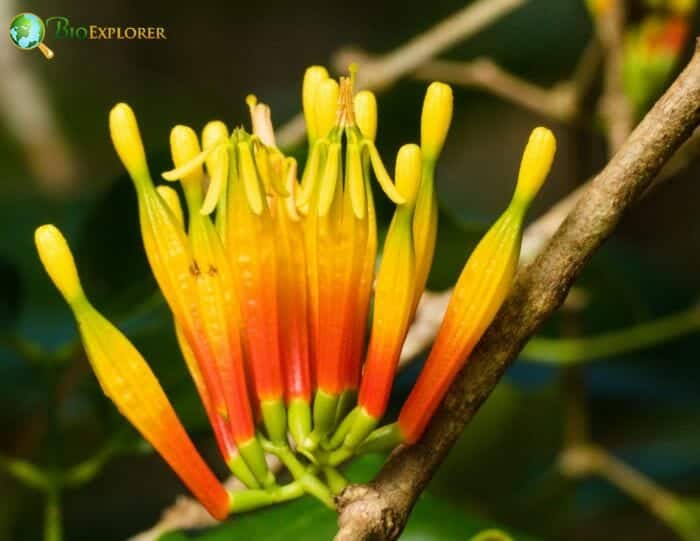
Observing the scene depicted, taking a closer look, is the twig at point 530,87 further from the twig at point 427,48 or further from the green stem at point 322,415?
the green stem at point 322,415

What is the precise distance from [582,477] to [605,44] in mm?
349

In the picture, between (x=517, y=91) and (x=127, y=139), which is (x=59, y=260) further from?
(x=517, y=91)

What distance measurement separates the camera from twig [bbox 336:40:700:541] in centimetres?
38

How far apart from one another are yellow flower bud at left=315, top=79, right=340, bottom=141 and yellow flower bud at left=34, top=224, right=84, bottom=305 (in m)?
0.09

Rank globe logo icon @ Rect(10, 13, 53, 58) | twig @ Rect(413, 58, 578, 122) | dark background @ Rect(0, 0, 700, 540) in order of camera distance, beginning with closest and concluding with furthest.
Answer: globe logo icon @ Rect(10, 13, 53, 58) → dark background @ Rect(0, 0, 700, 540) → twig @ Rect(413, 58, 578, 122)

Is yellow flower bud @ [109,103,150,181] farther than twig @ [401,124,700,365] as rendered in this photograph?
No

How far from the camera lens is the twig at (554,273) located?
1.23ft

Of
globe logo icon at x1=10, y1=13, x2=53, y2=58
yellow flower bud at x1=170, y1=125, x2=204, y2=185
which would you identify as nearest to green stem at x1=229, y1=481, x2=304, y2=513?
yellow flower bud at x1=170, y1=125, x2=204, y2=185

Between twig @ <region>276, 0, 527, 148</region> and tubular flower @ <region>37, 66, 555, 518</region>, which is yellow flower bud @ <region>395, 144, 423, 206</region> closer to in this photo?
tubular flower @ <region>37, 66, 555, 518</region>

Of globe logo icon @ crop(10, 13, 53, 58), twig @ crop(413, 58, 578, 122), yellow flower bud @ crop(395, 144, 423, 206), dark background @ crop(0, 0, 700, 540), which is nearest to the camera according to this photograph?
yellow flower bud @ crop(395, 144, 423, 206)

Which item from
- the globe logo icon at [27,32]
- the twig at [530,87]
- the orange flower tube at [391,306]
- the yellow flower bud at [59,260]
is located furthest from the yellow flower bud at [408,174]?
the twig at [530,87]

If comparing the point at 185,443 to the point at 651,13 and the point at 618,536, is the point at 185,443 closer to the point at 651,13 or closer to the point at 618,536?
the point at 651,13

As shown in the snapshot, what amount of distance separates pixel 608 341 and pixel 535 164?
0.61 m

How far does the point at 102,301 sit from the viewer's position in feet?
2.30
